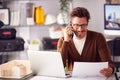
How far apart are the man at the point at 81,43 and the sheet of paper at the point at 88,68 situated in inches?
13.3

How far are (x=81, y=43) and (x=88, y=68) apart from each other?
1.66ft

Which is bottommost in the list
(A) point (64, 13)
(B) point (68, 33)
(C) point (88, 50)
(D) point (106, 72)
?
(D) point (106, 72)

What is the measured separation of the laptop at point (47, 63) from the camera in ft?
6.25

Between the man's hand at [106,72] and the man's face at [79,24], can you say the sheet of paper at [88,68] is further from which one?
the man's face at [79,24]

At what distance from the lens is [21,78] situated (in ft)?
6.26

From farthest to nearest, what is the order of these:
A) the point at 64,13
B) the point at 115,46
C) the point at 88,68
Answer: the point at 64,13, the point at 115,46, the point at 88,68

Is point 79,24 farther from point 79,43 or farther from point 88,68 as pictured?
point 88,68

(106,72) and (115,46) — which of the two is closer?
(106,72)

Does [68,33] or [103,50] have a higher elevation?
[68,33]

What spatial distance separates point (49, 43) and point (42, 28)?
400mm

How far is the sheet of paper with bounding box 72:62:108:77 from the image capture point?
1.87 metres

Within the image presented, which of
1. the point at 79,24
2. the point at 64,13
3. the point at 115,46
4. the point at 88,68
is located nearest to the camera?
the point at 88,68

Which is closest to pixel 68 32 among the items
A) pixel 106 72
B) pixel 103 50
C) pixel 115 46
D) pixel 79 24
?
pixel 79 24

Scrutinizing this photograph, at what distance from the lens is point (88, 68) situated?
6.19 feet
